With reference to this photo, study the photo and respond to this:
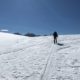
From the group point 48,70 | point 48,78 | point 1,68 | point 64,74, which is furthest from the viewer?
point 1,68

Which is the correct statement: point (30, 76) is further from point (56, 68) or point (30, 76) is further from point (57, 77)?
point (56, 68)

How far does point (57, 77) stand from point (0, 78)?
2.46 meters

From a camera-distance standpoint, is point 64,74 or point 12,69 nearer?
point 64,74

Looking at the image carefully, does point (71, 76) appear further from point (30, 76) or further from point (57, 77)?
point (30, 76)

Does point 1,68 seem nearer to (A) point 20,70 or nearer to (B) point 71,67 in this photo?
(A) point 20,70

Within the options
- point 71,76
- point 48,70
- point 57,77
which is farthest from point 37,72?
point 71,76

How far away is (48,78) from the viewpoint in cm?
659

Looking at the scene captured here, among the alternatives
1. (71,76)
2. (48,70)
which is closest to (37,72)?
(48,70)

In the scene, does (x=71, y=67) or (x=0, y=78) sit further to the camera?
(x=71, y=67)

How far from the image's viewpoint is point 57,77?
6.77 metres

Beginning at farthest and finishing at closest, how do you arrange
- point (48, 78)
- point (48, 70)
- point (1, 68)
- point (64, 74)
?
1. point (1, 68)
2. point (48, 70)
3. point (64, 74)
4. point (48, 78)

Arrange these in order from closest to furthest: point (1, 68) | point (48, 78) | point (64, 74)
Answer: point (48, 78), point (64, 74), point (1, 68)

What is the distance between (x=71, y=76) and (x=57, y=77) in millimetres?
643

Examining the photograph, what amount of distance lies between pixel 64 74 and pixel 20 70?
→ 224cm
